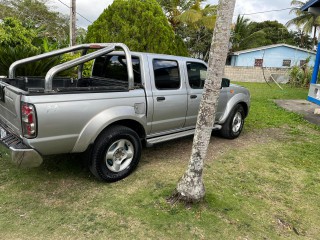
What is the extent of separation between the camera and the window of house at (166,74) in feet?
14.2

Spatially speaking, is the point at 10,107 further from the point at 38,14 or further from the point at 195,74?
the point at 38,14

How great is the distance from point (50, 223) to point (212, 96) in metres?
2.15

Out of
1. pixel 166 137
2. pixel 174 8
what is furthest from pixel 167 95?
pixel 174 8

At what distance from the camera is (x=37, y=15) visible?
28.5m

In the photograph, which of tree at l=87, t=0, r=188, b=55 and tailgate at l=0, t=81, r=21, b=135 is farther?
tree at l=87, t=0, r=188, b=55

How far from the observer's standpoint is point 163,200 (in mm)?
3375

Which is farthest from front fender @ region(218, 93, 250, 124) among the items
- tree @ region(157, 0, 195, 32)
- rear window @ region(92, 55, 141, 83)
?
tree @ region(157, 0, 195, 32)

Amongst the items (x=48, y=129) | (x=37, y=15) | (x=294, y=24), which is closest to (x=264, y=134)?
(x=48, y=129)

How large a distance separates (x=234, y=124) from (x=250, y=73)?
57.3 feet

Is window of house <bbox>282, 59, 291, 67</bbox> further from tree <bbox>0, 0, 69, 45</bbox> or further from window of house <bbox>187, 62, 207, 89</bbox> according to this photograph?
window of house <bbox>187, 62, 207, 89</bbox>

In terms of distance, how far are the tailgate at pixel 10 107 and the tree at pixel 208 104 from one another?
2.00 m

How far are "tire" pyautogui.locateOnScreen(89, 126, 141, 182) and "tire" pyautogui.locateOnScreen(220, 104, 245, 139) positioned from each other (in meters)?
2.48

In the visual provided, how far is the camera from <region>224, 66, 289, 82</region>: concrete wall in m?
21.8

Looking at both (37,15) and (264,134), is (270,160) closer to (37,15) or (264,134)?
(264,134)
